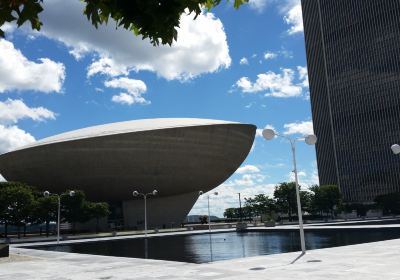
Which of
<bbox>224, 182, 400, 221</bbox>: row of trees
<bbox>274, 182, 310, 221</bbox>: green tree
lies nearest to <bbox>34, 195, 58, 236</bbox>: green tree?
<bbox>224, 182, 400, 221</bbox>: row of trees

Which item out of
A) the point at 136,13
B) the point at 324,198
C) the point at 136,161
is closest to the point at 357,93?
the point at 324,198

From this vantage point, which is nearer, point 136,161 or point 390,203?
point 136,161

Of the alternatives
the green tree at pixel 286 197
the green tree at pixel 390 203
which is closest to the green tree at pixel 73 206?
the green tree at pixel 286 197

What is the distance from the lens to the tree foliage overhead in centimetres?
400

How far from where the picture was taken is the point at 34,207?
218ft

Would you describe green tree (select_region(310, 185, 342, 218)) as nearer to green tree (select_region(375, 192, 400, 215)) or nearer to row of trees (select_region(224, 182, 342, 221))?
row of trees (select_region(224, 182, 342, 221))

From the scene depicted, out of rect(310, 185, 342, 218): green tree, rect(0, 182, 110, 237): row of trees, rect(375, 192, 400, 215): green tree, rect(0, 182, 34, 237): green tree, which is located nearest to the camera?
rect(0, 182, 34, 237): green tree

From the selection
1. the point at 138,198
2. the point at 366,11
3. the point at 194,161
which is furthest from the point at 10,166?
the point at 366,11

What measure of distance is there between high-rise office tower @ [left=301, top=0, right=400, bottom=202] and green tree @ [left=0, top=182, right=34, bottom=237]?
11359 cm

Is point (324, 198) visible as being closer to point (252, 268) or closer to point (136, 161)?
point (136, 161)

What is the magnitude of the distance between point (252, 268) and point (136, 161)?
2536 inches

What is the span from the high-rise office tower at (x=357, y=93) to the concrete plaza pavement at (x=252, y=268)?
125 meters

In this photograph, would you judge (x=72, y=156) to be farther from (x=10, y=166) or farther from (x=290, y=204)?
(x=290, y=204)

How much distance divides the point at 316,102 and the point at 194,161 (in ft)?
292
